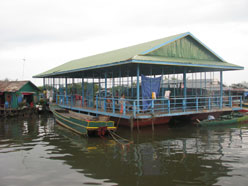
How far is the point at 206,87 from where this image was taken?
61.3ft

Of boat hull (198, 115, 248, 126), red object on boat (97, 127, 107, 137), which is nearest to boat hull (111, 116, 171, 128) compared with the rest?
red object on boat (97, 127, 107, 137)

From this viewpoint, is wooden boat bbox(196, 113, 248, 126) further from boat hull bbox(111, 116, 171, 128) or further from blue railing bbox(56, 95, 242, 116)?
boat hull bbox(111, 116, 171, 128)

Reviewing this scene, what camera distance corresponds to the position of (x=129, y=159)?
8828 millimetres

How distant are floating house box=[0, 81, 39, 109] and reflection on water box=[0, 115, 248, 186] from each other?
1311 centimetres

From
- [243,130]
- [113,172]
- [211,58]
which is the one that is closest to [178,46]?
[211,58]

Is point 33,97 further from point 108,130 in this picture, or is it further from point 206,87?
point 206,87

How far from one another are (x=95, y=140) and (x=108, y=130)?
3.33 feet

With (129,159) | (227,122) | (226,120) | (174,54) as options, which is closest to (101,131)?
(129,159)

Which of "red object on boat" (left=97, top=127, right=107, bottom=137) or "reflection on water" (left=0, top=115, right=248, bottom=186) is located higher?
"red object on boat" (left=97, top=127, right=107, bottom=137)

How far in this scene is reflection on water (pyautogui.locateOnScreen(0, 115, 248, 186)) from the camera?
6988 millimetres

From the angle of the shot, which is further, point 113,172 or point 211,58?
point 211,58

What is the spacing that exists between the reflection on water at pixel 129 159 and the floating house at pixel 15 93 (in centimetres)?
1311

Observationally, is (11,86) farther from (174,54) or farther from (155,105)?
(174,54)

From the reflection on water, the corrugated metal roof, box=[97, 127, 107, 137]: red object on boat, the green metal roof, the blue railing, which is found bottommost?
the reflection on water
